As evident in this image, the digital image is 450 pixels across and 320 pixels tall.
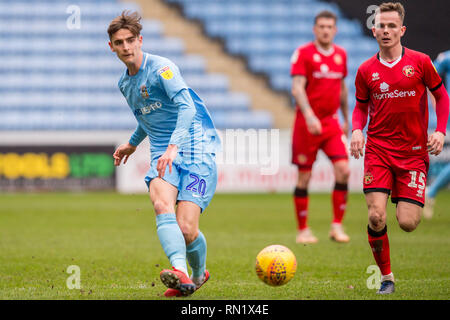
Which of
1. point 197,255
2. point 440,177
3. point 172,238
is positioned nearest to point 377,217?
point 197,255

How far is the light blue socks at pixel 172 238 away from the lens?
4.41 meters

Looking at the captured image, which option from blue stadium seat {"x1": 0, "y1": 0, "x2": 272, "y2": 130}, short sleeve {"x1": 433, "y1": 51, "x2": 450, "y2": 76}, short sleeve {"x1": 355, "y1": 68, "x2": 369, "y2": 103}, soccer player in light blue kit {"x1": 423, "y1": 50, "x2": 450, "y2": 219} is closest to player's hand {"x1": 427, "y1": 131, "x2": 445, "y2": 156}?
short sleeve {"x1": 355, "y1": 68, "x2": 369, "y2": 103}

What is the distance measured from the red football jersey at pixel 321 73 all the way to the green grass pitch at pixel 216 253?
1598 mm

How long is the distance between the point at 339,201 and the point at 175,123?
3.63 m

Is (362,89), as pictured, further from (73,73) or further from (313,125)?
(73,73)

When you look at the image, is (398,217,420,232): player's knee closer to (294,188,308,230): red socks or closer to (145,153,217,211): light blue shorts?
(145,153,217,211): light blue shorts

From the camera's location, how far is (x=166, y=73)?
15.3 ft

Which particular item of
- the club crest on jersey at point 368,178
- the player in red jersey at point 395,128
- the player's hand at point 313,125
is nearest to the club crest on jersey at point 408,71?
the player in red jersey at point 395,128

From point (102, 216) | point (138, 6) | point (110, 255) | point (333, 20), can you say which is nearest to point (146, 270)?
point (110, 255)

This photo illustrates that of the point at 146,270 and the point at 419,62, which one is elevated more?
the point at 419,62

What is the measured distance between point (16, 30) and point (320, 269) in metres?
17.0

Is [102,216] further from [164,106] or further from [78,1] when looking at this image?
[78,1]

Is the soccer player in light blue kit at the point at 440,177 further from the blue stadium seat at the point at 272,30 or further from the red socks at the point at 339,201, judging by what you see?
the blue stadium seat at the point at 272,30

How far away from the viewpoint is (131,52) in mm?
4699
